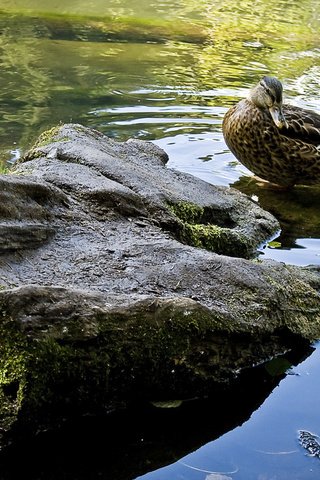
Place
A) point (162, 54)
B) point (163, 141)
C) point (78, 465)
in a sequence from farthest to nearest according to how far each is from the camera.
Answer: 1. point (162, 54)
2. point (163, 141)
3. point (78, 465)

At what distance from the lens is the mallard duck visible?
6877 mm

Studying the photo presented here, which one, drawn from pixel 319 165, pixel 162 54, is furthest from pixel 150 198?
pixel 162 54

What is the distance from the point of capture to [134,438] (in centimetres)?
349

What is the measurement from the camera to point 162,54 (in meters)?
12.4

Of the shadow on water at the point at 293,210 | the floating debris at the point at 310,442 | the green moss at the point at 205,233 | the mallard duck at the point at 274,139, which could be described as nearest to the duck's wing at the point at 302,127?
the mallard duck at the point at 274,139

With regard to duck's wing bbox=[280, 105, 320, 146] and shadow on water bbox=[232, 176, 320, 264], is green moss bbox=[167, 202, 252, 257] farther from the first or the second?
duck's wing bbox=[280, 105, 320, 146]

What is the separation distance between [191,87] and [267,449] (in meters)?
7.31

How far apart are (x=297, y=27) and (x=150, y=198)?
11.7 meters

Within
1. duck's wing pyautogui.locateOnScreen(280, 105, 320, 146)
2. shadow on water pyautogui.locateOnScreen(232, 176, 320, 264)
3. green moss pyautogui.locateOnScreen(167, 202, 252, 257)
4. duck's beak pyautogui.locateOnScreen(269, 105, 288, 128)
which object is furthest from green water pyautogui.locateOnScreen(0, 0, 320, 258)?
duck's beak pyautogui.locateOnScreen(269, 105, 288, 128)

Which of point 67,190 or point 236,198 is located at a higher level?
point 67,190

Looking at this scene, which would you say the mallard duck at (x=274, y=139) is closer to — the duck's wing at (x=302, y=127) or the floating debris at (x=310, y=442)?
the duck's wing at (x=302, y=127)

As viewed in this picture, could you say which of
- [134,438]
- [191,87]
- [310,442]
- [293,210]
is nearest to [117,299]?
[134,438]

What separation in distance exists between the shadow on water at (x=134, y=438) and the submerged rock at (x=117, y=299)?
0.06 metres

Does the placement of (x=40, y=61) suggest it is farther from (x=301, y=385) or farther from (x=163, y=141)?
(x=301, y=385)
